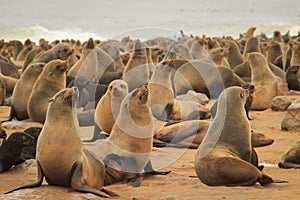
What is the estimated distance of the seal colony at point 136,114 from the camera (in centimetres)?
455

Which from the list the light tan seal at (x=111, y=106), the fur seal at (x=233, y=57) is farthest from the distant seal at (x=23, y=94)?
the fur seal at (x=233, y=57)

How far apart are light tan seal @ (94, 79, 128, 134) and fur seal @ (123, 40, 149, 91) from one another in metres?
1.74

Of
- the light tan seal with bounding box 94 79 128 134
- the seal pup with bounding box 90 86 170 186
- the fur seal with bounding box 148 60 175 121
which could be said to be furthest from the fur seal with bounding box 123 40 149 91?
the seal pup with bounding box 90 86 170 186

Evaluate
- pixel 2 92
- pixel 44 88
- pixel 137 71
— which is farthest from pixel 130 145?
pixel 2 92

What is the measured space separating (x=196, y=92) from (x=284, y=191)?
6.79 meters

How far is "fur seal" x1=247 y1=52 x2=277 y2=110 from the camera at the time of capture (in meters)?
9.95

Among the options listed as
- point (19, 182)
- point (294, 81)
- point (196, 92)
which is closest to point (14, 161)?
point (19, 182)

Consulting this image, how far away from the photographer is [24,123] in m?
8.33

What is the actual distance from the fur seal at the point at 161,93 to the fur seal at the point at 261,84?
2075 millimetres

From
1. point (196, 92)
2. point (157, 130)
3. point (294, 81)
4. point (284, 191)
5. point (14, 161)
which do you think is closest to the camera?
point (284, 191)

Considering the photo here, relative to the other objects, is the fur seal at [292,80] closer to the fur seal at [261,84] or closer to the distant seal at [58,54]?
the fur seal at [261,84]

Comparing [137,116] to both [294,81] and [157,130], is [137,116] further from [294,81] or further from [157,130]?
[294,81]

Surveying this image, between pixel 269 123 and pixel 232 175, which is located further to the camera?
pixel 269 123

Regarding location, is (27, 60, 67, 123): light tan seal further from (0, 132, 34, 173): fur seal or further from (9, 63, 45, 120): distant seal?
(0, 132, 34, 173): fur seal
